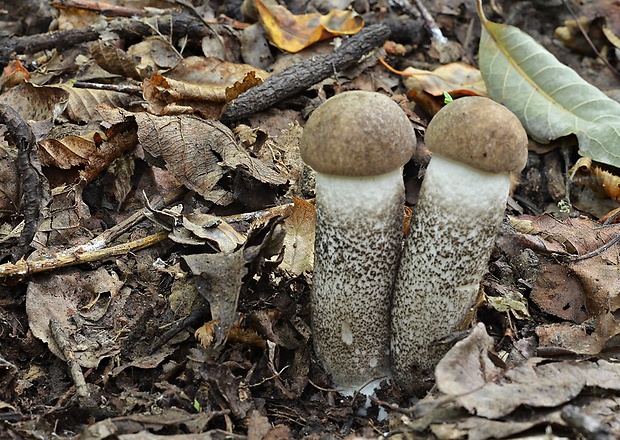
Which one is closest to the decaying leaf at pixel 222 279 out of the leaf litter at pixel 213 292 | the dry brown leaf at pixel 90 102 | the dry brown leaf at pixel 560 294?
the leaf litter at pixel 213 292

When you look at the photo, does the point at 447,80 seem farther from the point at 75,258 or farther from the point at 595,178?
the point at 75,258

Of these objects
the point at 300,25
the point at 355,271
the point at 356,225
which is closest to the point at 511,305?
the point at 355,271

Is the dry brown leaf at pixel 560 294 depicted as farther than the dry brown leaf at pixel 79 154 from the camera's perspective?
No

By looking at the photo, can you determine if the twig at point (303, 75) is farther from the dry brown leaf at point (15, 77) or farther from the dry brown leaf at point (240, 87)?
the dry brown leaf at point (15, 77)

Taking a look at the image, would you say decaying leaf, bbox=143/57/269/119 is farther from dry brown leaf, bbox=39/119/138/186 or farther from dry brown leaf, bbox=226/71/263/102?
dry brown leaf, bbox=39/119/138/186

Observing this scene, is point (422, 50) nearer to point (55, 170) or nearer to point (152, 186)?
point (152, 186)

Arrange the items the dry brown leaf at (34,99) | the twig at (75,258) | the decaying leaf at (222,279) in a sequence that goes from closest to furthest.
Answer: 1. the decaying leaf at (222,279)
2. the twig at (75,258)
3. the dry brown leaf at (34,99)

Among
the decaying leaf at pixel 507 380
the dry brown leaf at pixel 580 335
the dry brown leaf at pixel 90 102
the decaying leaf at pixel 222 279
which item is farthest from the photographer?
the dry brown leaf at pixel 90 102
